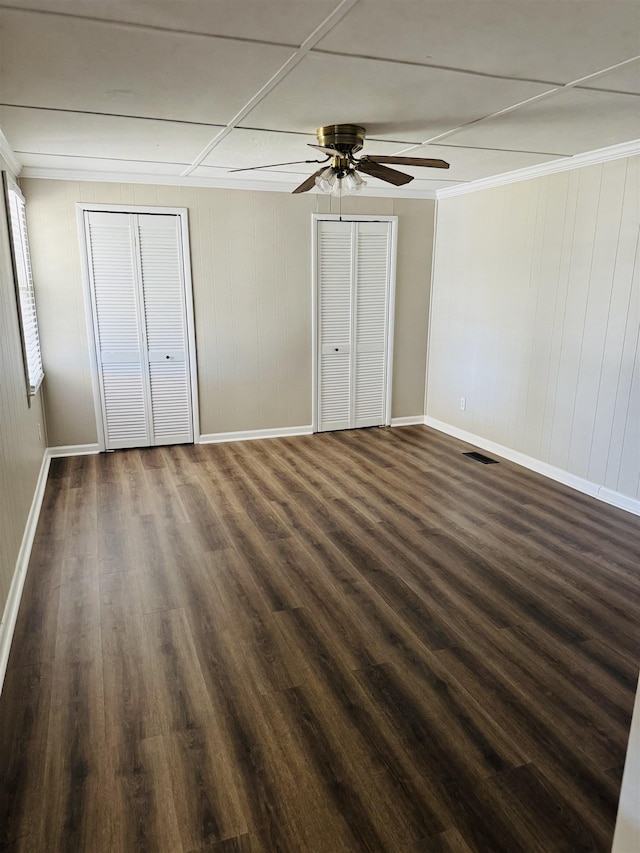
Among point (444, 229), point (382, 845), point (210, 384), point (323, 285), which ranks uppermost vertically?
point (444, 229)

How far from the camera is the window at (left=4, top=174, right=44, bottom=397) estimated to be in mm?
3877

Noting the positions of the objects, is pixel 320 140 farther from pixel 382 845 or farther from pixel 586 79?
pixel 382 845

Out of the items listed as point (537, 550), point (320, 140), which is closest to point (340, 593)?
point (537, 550)

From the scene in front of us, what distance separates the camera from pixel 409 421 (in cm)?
657

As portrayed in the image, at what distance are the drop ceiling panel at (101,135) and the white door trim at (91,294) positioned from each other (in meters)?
0.85

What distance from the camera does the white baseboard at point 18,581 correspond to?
97.6 inches

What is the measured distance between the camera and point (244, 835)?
1.72m

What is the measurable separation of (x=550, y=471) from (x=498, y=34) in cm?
356

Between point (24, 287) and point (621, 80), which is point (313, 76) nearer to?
point (621, 80)

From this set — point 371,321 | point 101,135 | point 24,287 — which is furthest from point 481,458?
point 24,287

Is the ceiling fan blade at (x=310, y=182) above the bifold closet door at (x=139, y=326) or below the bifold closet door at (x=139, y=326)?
above

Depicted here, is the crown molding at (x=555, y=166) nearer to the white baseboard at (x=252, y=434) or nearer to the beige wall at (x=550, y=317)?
the beige wall at (x=550, y=317)

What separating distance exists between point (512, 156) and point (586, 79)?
1768mm

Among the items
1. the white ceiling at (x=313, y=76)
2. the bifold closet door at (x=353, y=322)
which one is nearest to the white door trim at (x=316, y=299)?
the bifold closet door at (x=353, y=322)
